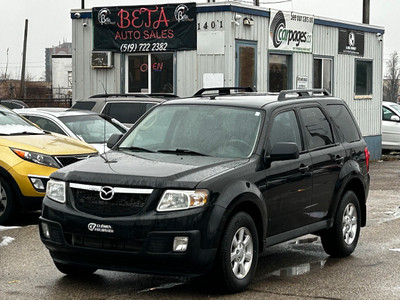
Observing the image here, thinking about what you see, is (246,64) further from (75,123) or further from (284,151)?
(284,151)

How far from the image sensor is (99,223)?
22.1 feet

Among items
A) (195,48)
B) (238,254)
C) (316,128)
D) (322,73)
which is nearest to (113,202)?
(238,254)

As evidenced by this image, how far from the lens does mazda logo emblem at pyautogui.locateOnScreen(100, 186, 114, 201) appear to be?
678 centimetres

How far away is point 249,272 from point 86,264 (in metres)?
1.38

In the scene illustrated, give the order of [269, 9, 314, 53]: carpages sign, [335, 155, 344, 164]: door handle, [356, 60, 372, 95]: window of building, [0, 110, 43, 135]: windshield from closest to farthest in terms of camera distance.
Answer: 1. [335, 155, 344, 164]: door handle
2. [0, 110, 43, 135]: windshield
3. [269, 9, 314, 53]: carpages sign
4. [356, 60, 372, 95]: window of building

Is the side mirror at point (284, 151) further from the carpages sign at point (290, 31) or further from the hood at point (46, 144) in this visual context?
the carpages sign at point (290, 31)

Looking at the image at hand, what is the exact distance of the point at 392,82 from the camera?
10281cm

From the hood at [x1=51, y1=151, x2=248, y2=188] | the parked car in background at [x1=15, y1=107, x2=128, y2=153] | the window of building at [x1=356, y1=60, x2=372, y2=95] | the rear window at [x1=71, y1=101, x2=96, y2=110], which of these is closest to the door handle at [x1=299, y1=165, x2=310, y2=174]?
the hood at [x1=51, y1=151, x2=248, y2=188]

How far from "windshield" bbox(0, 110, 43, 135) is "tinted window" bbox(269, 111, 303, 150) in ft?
15.1

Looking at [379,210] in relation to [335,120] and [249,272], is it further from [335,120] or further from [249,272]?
[249,272]

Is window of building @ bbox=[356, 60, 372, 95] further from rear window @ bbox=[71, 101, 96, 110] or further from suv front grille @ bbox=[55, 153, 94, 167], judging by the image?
suv front grille @ bbox=[55, 153, 94, 167]

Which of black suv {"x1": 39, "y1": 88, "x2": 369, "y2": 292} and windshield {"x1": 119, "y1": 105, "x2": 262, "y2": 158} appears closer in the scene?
black suv {"x1": 39, "y1": 88, "x2": 369, "y2": 292}

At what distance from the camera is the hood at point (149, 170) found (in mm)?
6719

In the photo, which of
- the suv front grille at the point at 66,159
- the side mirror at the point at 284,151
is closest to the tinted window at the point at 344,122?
the side mirror at the point at 284,151
